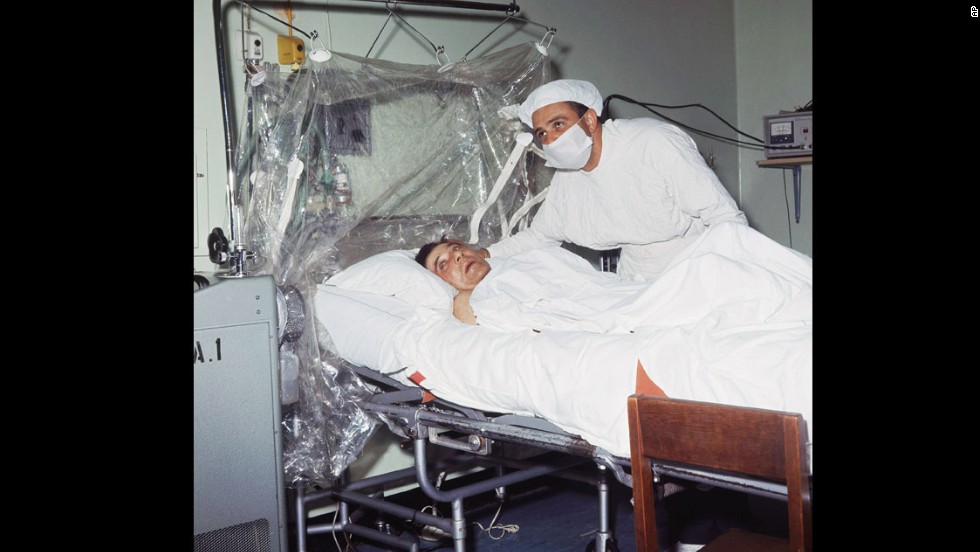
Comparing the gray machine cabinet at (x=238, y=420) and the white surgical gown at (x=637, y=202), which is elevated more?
the white surgical gown at (x=637, y=202)

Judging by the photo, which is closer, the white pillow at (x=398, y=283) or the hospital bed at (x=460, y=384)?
the hospital bed at (x=460, y=384)

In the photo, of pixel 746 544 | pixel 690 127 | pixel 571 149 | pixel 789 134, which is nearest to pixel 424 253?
pixel 571 149

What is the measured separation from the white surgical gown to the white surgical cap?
10 centimetres

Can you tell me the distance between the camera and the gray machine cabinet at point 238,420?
5.87ft

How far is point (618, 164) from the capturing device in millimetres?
2592

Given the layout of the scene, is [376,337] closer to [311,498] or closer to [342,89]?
[311,498]

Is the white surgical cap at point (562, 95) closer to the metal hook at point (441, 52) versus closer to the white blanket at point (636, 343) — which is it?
the metal hook at point (441, 52)

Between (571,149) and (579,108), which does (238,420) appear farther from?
(579,108)

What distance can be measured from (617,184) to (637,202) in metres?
0.09

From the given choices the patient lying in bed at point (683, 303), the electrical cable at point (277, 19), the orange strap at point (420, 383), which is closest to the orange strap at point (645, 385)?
the patient lying in bed at point (683, 303)

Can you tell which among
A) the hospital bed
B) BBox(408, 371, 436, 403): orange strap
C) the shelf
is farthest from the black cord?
BBox(408, 371, 436, 403): orange strap

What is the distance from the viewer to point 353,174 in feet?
8.06

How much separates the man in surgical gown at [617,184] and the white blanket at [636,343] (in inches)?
16.3

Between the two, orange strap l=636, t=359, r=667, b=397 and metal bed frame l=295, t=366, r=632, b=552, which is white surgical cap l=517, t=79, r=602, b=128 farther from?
orange strap l=636, t=359, r=667, b=397
